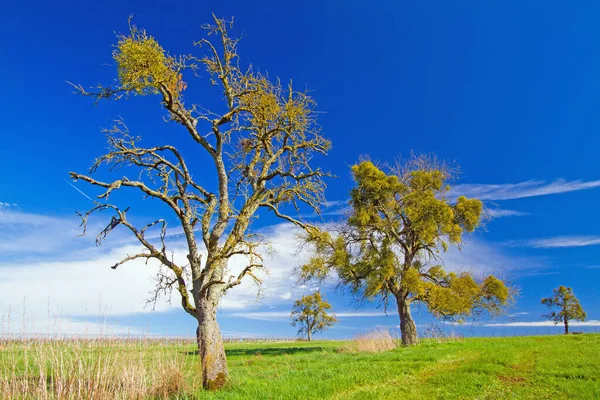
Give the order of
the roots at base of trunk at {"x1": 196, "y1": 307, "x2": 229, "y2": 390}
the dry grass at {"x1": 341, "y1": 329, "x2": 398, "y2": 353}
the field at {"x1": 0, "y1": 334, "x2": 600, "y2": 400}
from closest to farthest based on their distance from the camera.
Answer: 1. the field at {"x1": 0, "y1": 334, "x2": 600, "y2": 400}
2. the roots at base of trunk at {"x1": 196, "y1": 307, "x2": 229, "y2": 390}
3. the dry grass at {"x1": 341, "y1": 329, "x2": 398, "y2": 353}

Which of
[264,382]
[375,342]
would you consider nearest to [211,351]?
[264,382]

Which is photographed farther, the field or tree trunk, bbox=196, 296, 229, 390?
tree trunk, bbox=196, 296, 229, 390

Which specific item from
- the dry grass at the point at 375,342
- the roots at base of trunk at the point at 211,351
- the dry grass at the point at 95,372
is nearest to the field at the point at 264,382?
the dry grass at the point at 95,372

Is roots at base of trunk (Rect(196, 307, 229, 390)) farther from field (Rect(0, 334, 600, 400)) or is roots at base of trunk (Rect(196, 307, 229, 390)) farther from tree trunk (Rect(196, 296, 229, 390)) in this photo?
field (Rect(0, 334, 600, 400))

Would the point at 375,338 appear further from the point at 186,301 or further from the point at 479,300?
the point at 186,301

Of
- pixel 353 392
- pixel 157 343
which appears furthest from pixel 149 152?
pixel 353 392

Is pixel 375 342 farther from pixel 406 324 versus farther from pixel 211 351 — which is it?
pixel 211 351

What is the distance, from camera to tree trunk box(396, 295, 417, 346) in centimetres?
2433

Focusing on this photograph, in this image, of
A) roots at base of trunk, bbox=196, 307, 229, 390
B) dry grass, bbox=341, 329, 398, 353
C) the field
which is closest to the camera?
the field

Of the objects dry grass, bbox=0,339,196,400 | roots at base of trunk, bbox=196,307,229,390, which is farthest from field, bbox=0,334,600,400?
roots at base of trunk, bbox=196,307,229,390

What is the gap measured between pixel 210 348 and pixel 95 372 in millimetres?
3080

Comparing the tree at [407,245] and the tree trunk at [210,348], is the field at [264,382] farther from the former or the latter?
the tree at [407,245]

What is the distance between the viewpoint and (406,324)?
2470cm

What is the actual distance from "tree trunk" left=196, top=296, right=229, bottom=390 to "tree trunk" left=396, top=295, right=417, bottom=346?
16.4 meters
